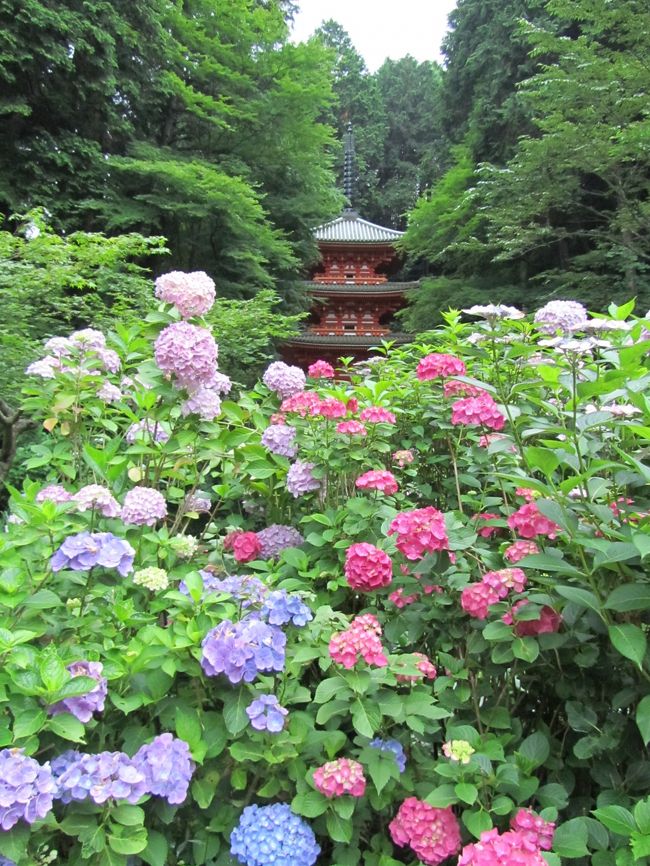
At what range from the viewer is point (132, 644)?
0.89 meters

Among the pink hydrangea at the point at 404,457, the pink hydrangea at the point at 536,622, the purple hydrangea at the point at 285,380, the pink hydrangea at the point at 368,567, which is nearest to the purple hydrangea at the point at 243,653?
the pink hydrangea at the point at 368,567

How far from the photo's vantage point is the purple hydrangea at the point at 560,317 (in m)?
1.47

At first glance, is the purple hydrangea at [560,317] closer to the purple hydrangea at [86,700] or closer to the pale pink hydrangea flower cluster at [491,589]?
the pale pink hydrangea flower cluster at [491,589]

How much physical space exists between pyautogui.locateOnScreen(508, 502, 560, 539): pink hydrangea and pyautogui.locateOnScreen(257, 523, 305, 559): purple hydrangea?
1.97 ft

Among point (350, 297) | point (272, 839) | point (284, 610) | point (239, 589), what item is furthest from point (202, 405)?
point (350, 297)

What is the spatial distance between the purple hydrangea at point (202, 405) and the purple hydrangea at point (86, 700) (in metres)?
0.61

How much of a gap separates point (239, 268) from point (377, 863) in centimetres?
790

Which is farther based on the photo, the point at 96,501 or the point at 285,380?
the point at 285,380

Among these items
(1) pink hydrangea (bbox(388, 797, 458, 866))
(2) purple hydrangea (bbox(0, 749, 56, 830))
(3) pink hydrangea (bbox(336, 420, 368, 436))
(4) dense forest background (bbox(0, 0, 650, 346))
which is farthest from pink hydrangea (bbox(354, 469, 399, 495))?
(4) dense forest background (bbox(0, 0, 650, 346))

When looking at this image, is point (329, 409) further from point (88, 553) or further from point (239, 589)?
point (88, 553)

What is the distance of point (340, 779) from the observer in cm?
79

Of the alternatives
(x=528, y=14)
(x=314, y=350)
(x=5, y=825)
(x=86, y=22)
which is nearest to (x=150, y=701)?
(x=5, y=825)

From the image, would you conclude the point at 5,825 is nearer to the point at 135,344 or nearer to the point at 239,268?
the point at 135,344

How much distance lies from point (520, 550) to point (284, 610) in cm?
40
